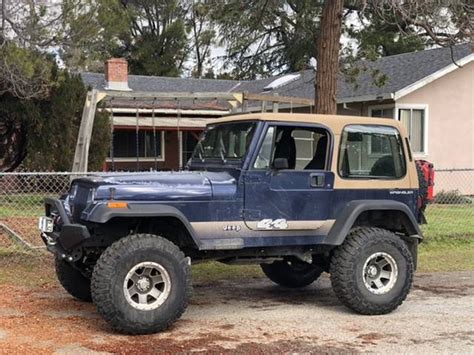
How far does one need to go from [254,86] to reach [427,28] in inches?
633

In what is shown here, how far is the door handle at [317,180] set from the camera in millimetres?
6465

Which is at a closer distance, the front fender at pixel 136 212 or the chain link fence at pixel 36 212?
the front fender at pixel 136 212

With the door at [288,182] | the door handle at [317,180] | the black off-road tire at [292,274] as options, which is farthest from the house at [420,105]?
the door handle at [317,180]

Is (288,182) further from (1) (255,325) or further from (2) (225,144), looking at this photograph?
(1) (255,325)

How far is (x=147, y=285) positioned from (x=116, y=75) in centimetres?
1996

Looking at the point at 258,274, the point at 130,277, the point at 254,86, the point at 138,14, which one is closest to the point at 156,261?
the point at 130,277

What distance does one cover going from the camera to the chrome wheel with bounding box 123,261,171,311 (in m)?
5.63

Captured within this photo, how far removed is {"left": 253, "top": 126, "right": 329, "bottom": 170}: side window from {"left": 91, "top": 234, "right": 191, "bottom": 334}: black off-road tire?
4.69 feet

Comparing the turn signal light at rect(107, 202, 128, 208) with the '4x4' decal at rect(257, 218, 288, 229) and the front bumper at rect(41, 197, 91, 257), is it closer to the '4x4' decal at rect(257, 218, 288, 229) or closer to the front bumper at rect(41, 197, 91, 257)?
the front bumper at rect(41, 197, 91, 257)

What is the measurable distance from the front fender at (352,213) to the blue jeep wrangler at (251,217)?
12mm

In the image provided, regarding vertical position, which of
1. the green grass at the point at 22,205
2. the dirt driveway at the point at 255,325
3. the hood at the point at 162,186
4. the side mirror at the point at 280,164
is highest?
the side mirror at the point at 280,164

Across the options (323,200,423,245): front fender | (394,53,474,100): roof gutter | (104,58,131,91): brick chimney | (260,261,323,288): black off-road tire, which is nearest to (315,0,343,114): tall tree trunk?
(260,261,323,288): black off-road tire

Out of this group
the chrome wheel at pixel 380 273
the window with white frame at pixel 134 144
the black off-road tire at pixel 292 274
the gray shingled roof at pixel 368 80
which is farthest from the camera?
the window with white frame at pixel 134 144

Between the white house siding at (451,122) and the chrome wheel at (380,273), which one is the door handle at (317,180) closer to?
the chrome wheel at (380,273)
